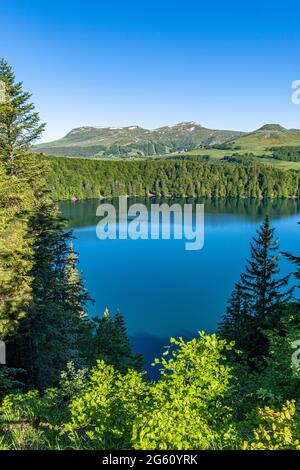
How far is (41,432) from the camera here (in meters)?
7.20

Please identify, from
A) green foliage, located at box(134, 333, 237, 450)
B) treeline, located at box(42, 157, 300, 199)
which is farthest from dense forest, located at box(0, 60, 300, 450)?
treeline, located at box(42, 157, 300, 199)

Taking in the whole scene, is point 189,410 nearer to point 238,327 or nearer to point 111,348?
point 238,327

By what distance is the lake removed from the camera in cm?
3859

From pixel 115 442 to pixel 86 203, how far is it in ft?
460

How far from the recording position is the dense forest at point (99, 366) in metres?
5.47

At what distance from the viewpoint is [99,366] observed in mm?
7969

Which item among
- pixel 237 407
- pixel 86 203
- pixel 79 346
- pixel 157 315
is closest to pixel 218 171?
pixel 86 203

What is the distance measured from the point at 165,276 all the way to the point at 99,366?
1870 inches

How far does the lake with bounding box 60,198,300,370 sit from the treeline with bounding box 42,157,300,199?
67.6m

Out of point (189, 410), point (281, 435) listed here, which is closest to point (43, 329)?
point (189, 410)

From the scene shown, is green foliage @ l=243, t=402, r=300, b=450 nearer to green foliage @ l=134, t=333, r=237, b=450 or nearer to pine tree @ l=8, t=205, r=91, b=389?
green foliage @ l=134, t=333, r=237, b=450

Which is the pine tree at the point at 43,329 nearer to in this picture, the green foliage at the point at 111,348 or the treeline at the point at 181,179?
the green foliage at the point at 111,348

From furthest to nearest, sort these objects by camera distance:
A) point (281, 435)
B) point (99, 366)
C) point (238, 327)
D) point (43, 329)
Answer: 1. point (238, 327)
2. point (43, 329)
3. point (99, 366)
4. point (281, 435)

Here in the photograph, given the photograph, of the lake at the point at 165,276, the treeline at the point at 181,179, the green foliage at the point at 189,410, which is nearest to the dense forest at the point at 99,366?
the green foliage at the point at 189,410
